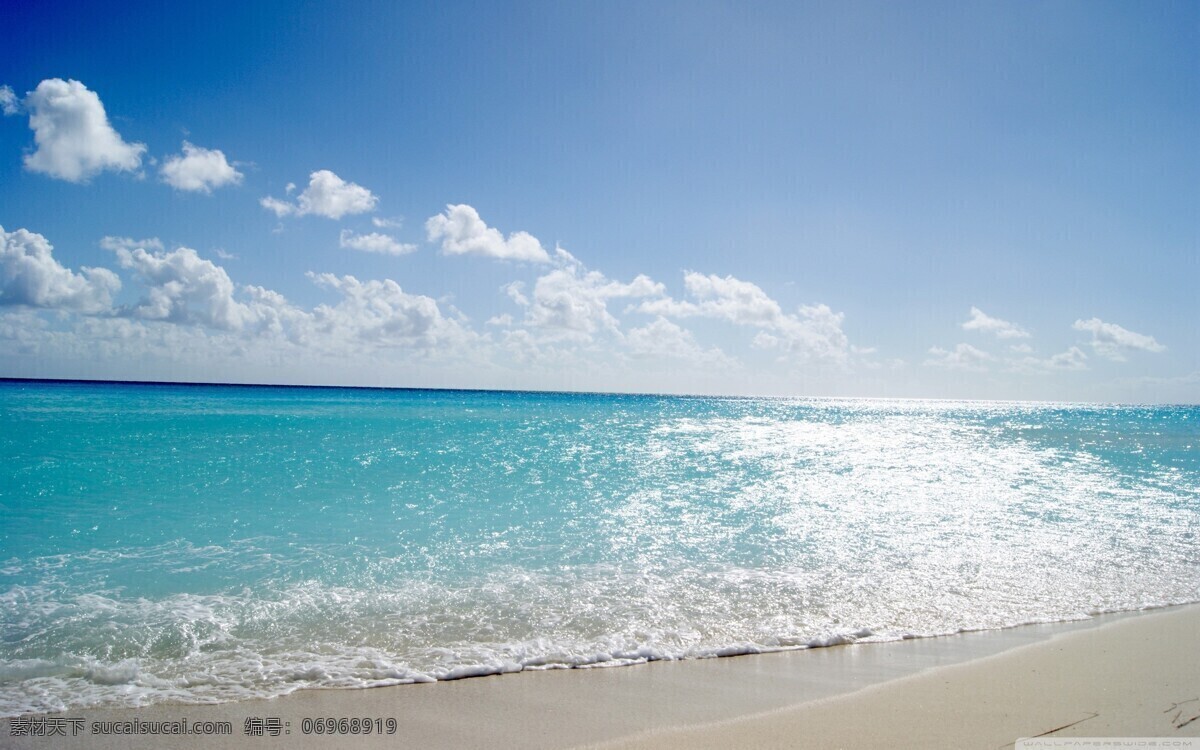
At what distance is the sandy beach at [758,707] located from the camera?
4250 millimetres

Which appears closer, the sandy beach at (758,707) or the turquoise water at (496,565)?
the sandy beach at (758,707)

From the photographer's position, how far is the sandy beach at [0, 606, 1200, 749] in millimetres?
4250

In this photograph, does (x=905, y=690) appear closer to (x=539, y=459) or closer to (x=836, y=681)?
(x=836, y=681)

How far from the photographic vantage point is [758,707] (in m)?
4.71

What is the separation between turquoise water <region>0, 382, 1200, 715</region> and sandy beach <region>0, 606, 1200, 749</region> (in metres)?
0.32

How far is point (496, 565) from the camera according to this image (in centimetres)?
844

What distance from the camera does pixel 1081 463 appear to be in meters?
24.5

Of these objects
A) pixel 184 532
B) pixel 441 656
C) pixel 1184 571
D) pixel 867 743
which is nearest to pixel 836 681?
pixel 867 743

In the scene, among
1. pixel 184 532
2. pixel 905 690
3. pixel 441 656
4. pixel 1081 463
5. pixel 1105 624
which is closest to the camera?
pixel 905 690

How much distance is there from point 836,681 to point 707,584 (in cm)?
264

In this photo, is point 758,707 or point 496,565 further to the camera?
point 496,565

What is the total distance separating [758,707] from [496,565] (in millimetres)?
4657

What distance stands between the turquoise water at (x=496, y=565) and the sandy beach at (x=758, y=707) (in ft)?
1.05

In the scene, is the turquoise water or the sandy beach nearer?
the sandy beach
